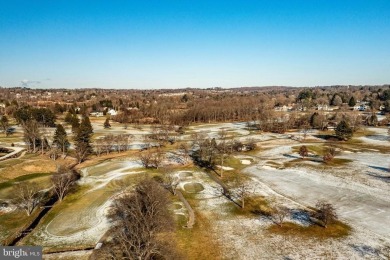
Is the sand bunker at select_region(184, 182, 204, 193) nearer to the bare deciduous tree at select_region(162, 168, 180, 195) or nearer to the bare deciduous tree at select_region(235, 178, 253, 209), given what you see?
the bare deciduous tree at select_region(162, 168, 180, 195)

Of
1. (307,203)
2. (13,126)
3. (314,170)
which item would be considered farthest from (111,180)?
(13,126)

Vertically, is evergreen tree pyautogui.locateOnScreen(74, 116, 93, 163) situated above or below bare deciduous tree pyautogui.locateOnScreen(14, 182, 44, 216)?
above

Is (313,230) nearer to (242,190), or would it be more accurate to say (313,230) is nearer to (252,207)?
(252,207)

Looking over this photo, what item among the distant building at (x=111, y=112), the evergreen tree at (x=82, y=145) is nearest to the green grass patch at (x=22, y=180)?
the evergreen tree at (x=82, y=145)

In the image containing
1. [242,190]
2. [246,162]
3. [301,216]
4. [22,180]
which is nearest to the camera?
[301,216]

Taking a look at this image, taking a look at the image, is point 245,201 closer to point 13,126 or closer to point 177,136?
point 177,136

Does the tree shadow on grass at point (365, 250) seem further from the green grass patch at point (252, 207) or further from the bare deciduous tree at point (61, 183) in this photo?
the bare deciduous tree at point (61, 183)

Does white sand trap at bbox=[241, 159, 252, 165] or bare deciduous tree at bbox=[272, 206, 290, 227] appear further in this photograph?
white sand trap at bbox=[241, 159, 252, 165]

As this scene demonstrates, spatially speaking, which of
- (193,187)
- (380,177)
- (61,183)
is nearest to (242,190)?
(193,187)

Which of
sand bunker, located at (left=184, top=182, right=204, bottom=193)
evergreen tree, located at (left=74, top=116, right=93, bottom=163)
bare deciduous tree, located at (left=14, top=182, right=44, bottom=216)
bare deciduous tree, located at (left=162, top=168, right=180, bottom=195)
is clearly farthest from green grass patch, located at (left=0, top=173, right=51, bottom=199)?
sand bunker, located at (left=184, top=182, right=204, bottom=193)
